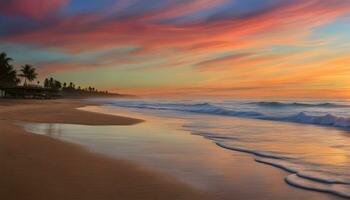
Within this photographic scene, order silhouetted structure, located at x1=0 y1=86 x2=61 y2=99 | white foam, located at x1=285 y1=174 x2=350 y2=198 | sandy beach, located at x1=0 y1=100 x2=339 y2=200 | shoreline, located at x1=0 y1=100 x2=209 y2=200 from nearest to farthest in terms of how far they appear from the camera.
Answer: shoreline, located at x1=0 y1=100 x2=209 y2=200 → sandy beach, located at x1=0 y1=100 x2=339 y2=200 → white foam, located at x1=285 y1=174 x2=350 y2=198 → silhouetted structure, located at x1=0 y1=86 x2=61 y2=99

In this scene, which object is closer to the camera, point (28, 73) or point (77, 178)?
point (77, 178)

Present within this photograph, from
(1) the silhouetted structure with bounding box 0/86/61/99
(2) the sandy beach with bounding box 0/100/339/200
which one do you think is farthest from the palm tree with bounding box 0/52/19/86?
(2) the sandy beach with bounding box 0/100/339/200

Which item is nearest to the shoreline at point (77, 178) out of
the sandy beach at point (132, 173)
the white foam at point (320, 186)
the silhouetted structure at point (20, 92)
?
the sandy beach at point (132, 173)

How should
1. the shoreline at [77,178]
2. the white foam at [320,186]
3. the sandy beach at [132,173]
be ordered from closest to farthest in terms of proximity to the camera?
the shoreline at [77,178]
the sandy beach at [132,173]
the white foam at [320,186]

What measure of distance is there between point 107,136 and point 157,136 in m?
1.76

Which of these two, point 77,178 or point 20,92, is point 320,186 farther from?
point 20,92

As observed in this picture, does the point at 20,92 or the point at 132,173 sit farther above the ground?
the point at 20,92

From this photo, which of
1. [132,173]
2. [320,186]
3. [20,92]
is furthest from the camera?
[20,92]

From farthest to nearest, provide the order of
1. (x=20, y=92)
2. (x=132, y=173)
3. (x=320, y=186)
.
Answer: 1. (x=20, y=92)
2. (x=132, y=173)
3. (x=320, y=186)

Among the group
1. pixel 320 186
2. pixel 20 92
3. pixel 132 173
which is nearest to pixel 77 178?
pixel 132 173

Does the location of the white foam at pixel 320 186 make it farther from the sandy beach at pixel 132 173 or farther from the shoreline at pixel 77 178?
the shoreline at pixel 77 178

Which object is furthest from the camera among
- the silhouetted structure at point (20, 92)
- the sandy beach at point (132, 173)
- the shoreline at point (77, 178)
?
the silhouetted structure at point (20, 92)

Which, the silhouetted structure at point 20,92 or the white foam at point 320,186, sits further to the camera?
the silhouetted structure at point 20,92

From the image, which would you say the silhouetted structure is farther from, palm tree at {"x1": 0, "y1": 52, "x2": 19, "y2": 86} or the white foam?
the white foam
